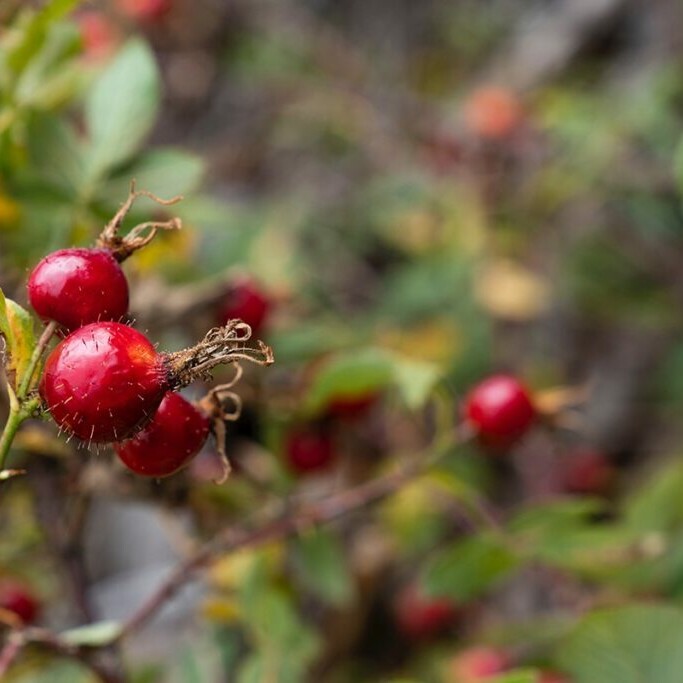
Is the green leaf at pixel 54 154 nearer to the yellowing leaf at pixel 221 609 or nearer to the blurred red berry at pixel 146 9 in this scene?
the yellowing leaf at pixel 221 609

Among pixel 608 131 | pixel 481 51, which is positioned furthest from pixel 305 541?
pixel 481 51

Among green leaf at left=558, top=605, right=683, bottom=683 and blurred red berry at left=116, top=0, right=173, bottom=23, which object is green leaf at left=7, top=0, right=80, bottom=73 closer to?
green leaf at left=558, top=605, right=683, bottom=683

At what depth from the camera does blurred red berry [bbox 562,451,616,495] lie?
1.79 metres

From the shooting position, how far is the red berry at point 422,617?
1612 millimetres

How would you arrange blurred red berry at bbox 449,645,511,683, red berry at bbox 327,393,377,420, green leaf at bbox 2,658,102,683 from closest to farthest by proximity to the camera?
green leaf at bbox 2,658,102,683
red berry at bbox 327,393,377,420
blurred red berry at bbox 449,645,511,683

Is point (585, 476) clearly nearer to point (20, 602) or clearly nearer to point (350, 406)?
point (350, 406)

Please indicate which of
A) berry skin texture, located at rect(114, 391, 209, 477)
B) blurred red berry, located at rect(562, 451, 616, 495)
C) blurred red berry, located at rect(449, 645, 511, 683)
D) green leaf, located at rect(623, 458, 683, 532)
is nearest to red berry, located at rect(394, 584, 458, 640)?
blurred red berry, located at rect(449, 645, 511, 683)

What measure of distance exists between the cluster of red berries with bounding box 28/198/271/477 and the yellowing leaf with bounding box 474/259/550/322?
4.08ft

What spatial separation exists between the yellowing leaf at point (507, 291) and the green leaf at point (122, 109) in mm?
1015

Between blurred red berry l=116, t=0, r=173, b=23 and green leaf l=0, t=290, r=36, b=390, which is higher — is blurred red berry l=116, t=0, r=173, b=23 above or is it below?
above

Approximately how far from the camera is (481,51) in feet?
9.55

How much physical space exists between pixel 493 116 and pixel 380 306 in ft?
1.58

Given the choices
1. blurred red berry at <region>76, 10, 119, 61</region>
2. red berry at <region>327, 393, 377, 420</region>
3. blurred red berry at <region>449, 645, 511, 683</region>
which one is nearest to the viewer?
red berry at <region>327, 393, 377, 420</region>

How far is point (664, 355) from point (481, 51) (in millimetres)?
1236
